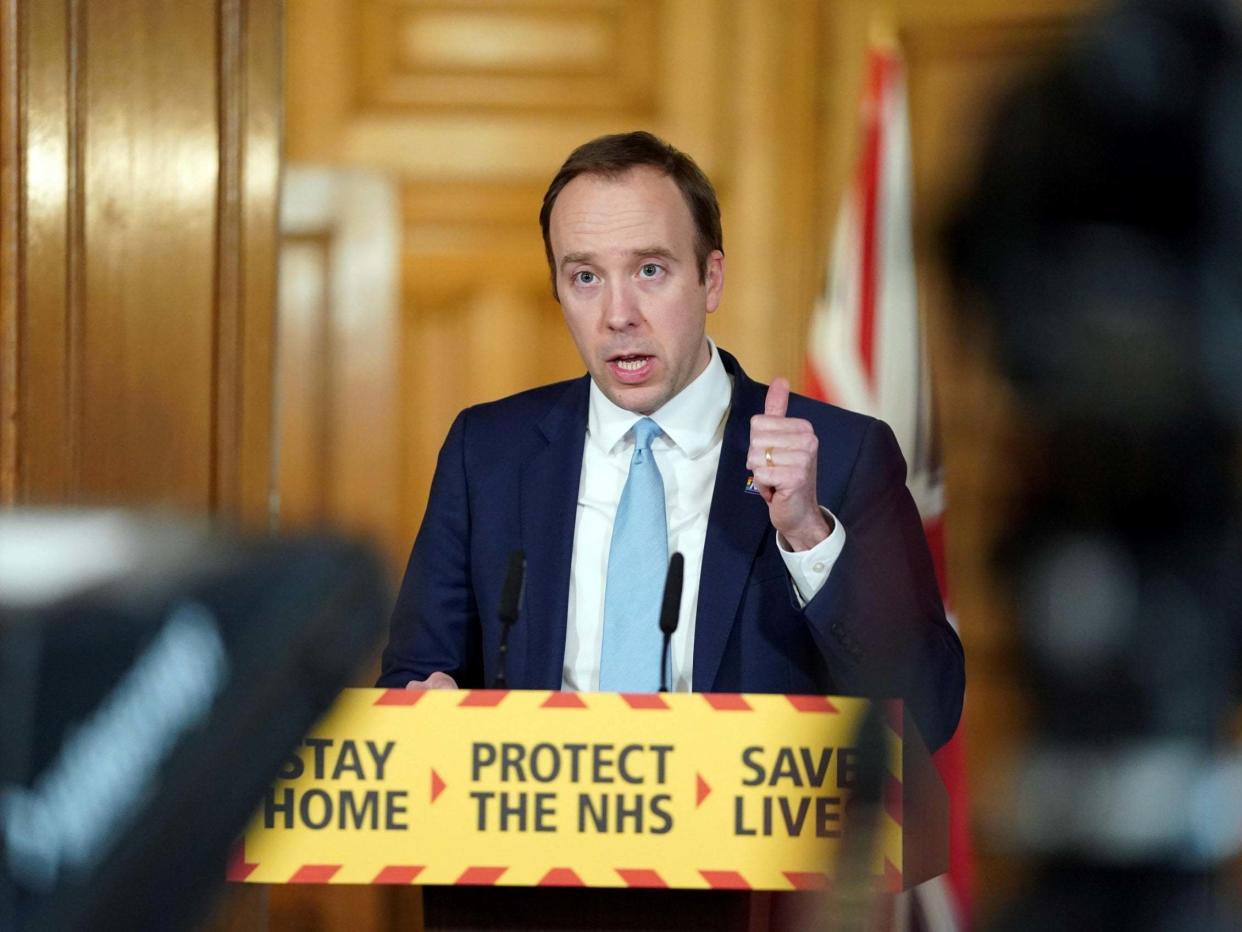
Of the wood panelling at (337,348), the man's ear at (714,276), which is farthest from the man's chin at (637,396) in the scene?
the wood panelling at (337,348)

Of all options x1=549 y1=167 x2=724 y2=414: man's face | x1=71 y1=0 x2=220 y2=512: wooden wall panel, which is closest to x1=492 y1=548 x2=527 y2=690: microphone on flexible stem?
x1=549 y1=167 x2=724 y2=414: man's face

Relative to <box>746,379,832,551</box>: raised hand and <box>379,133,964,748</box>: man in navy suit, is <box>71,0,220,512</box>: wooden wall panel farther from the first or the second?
<box>746,379,832,551</box>: raised hand

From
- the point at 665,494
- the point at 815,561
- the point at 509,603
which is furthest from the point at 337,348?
the point at 509,603

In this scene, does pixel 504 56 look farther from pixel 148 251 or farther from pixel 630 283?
pixel 630 283

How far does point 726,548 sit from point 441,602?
402mm

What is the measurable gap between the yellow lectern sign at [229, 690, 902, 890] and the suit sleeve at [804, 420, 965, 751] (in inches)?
4.4

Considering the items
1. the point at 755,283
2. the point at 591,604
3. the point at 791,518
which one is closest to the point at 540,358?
the point at 755,283

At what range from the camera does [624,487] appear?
204cm

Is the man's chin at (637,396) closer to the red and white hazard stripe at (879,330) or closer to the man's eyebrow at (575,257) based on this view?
the man's eyebrow at (575,257)

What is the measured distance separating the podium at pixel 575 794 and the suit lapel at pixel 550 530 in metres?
0.58

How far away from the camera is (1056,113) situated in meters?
0.46

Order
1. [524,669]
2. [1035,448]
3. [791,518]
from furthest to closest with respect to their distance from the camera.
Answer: [524,669] < [791,518] < [1035,448]

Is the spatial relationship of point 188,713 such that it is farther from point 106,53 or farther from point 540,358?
point 540,358

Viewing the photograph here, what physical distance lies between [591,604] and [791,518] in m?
0.37
